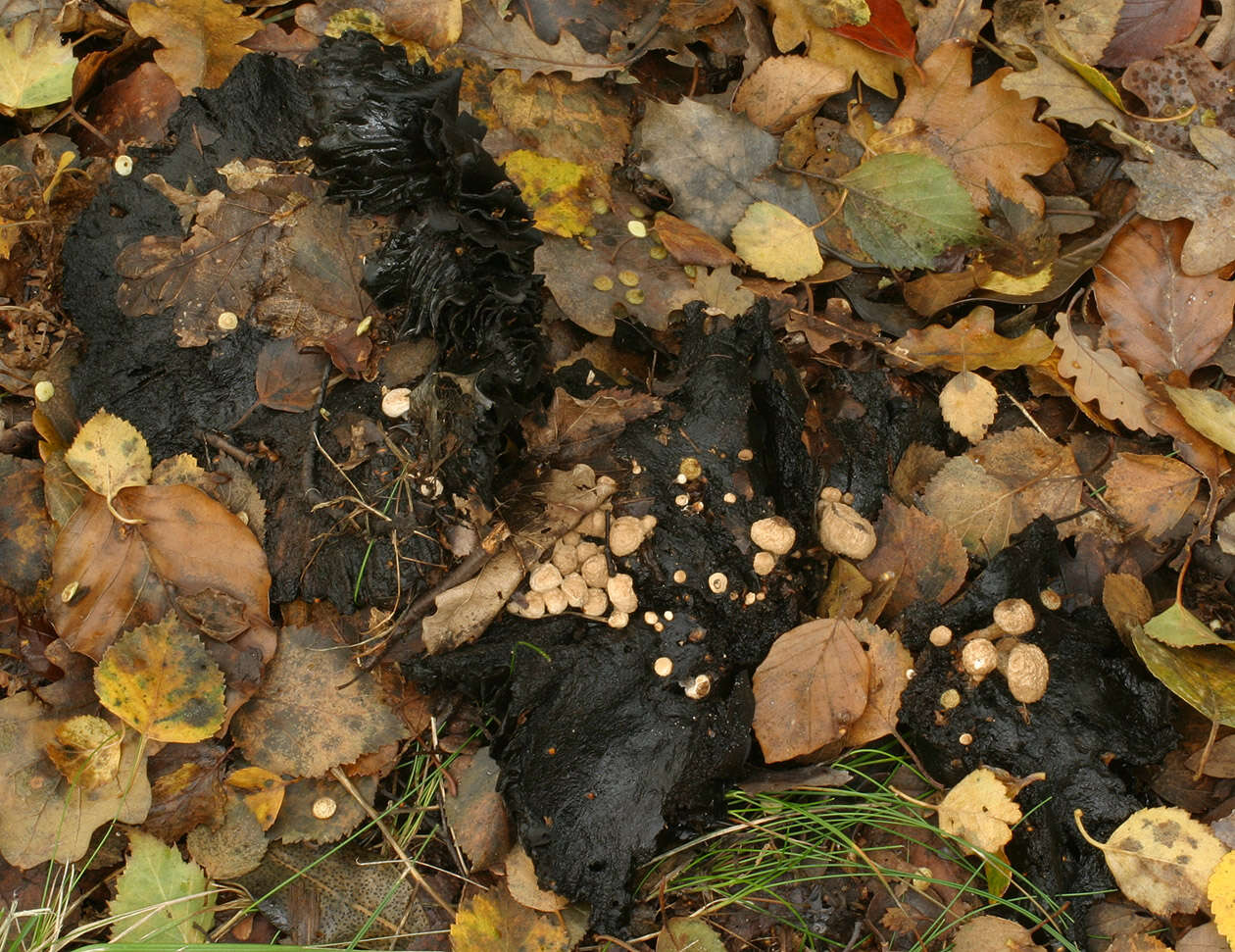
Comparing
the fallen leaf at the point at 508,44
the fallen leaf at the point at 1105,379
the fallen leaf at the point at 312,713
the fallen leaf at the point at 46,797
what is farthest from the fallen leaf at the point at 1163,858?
the fallen leaf at the point at 508,44

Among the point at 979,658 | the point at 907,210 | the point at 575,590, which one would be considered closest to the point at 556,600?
the point at 575,590

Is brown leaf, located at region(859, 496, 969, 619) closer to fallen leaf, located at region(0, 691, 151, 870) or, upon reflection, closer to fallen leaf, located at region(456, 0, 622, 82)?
fallen leaf, located at region(456, 0, 622, 82)

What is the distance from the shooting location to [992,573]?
9.12 ft

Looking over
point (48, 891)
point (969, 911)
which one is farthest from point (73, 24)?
point (969, 911)

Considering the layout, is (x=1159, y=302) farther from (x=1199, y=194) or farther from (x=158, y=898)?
(x=158, y=898)

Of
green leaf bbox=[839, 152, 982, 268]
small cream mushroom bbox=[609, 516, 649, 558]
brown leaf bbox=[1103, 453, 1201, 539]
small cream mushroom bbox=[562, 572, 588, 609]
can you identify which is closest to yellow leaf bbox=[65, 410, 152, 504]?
small cream mushroom bbox=[562, 572, 588, 609]

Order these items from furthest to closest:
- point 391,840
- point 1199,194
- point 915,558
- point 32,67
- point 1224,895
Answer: point 32,67, point 1199,194, point 915,558, point 391,840, point 1224,895

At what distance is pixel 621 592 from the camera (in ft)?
8.66

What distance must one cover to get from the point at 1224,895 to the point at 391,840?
2.26 meters

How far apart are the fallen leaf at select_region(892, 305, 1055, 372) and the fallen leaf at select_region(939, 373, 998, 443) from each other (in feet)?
0.20

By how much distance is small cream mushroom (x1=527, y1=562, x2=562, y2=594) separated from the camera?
8.73 feet

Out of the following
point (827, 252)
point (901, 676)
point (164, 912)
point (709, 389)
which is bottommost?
point (164, 912)

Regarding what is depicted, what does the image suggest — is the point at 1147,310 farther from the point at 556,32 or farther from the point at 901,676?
the point at 556,32

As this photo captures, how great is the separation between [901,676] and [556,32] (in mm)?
2370
